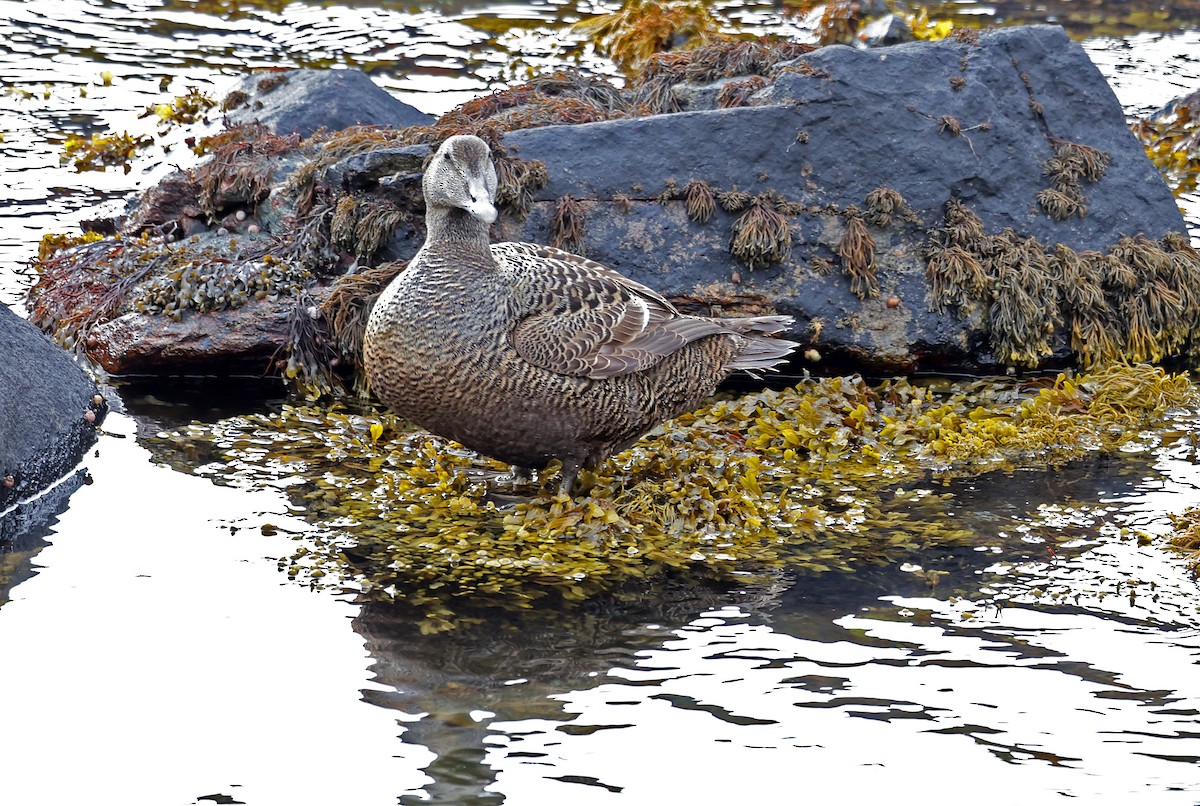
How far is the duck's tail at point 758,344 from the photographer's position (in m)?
7.58

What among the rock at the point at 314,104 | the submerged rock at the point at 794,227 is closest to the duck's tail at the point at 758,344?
the submerged rock at the point at 794,227

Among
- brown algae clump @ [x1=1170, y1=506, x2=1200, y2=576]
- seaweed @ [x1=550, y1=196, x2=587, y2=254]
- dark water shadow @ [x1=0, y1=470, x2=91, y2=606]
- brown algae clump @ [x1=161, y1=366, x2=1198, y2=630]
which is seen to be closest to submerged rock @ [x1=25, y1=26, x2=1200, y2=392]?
seaweed @ [x1=550, y1=196, x2=587, y2=254]

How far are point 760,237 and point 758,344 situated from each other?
1.35 m

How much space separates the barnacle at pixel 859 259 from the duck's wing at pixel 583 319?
6.20 feet

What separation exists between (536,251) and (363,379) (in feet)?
5.93

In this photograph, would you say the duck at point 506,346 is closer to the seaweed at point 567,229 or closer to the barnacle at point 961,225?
the seaweed at point 567,229

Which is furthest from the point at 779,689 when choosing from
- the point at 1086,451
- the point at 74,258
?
the point at 74,258

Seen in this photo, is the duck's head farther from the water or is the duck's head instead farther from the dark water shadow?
→ the dark water shadow

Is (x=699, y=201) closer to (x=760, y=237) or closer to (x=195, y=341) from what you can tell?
(x=760, y=237)

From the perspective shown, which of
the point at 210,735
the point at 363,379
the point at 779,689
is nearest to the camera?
the point at 210,735

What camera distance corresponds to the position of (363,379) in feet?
28.0

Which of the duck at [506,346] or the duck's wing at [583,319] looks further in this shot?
the duck's wing at [583,319]

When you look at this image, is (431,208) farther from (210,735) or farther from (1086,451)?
(1086,451)

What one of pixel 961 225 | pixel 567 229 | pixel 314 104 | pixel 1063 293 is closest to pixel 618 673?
pixel 567 229
